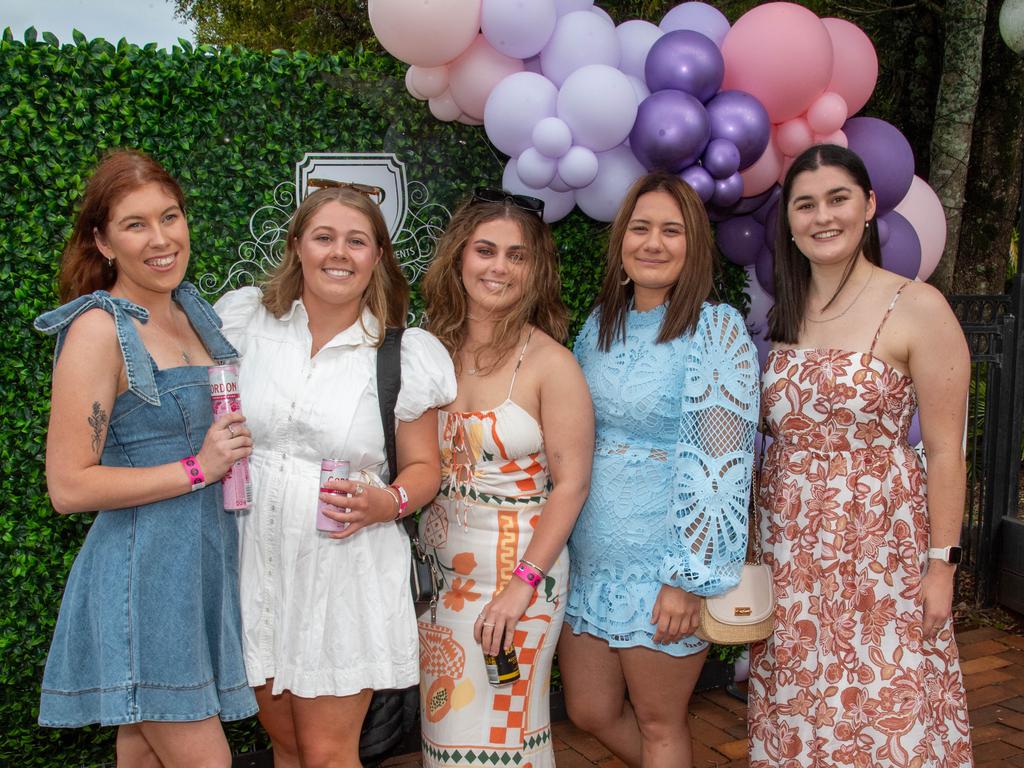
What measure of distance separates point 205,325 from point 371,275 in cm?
49

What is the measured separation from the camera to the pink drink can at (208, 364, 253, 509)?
2.15m

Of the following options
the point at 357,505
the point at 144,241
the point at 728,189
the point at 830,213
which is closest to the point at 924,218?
the point at 728,189

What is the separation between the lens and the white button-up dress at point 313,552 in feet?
7.63

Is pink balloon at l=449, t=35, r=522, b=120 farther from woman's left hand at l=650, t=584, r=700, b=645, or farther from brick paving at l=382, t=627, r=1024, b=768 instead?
brick paving at l=382, t=627, r=1024, b=768

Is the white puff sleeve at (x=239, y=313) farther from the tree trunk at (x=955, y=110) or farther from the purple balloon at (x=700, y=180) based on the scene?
the tree trunk at (x=955, y=110)

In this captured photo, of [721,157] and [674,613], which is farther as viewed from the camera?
[721,157]

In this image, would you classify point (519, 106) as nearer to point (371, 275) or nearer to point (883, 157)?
point (371, 275)

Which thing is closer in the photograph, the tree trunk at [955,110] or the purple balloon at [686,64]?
the purple balloon at [686,64]

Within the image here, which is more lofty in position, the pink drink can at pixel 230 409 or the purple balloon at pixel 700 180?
the purple balloon at pixel 700 180

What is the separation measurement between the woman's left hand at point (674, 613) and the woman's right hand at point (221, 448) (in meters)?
1.27

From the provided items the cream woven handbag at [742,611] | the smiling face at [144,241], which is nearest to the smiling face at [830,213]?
the cream woven handbag at [742,611]

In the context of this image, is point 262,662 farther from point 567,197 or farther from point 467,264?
point 567,197

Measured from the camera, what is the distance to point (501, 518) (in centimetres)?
257

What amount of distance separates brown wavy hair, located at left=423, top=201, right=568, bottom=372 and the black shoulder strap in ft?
1.02
